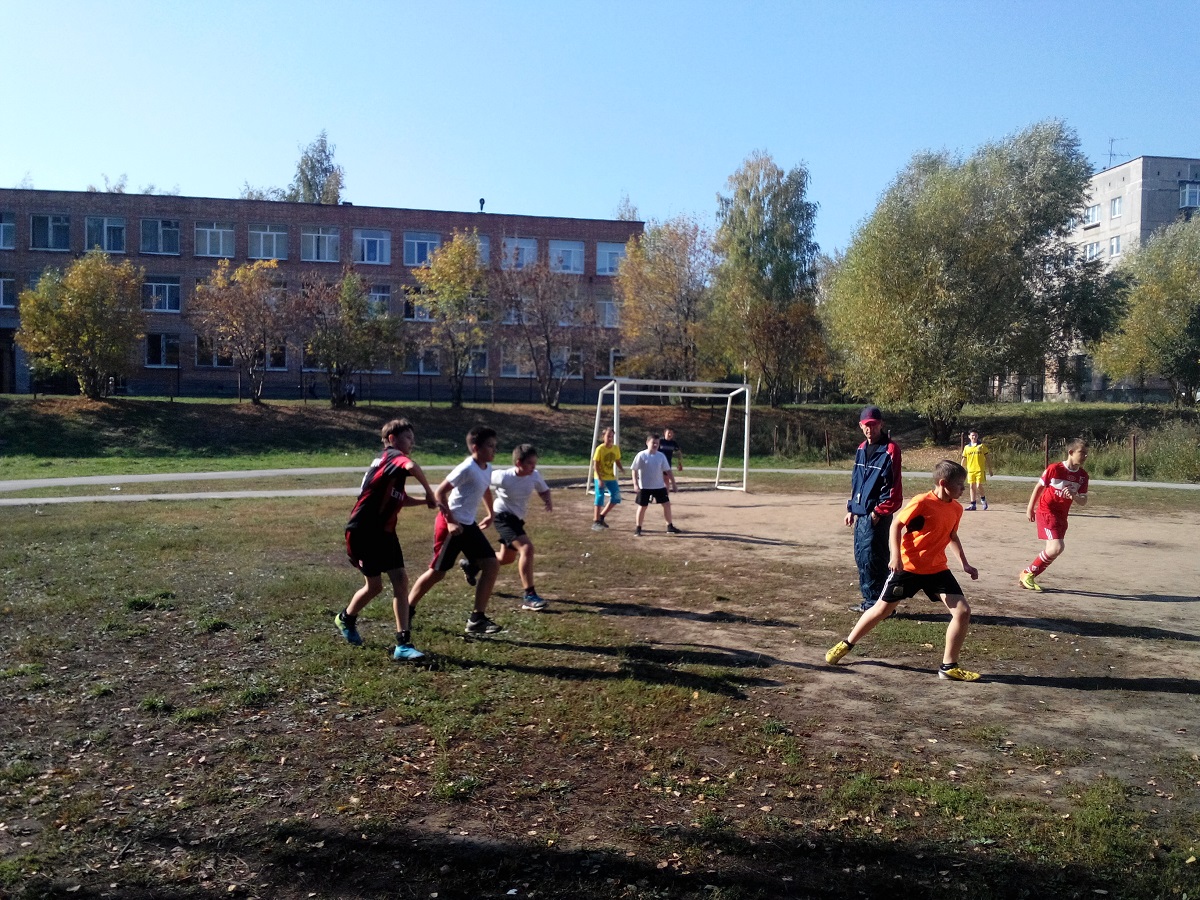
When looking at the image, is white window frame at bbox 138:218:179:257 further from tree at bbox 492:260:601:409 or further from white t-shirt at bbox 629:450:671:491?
white t-shirt at bbox 629:450:671:491

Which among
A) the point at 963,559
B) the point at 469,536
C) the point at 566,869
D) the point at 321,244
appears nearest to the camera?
the point at 566,869

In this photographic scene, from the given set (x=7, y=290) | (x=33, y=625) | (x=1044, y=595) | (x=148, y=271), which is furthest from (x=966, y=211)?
(x=7, y=290)

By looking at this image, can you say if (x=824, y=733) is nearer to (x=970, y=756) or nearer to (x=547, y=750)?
(x=970, y=756)

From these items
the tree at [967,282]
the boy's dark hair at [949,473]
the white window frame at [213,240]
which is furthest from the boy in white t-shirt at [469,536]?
the white window frame at [213,240]

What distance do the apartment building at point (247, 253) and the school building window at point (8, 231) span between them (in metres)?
0.06

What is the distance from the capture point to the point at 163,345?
5053 cm

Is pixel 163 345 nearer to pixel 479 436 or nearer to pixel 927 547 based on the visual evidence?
pixel 479 436

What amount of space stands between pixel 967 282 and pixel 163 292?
129 feet

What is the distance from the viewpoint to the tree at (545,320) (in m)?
44.4

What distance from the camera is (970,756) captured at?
546 cm

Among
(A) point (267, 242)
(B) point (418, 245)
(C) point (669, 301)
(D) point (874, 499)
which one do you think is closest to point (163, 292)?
(A) point (267, 242)

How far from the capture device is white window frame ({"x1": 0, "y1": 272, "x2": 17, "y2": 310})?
48.9 m

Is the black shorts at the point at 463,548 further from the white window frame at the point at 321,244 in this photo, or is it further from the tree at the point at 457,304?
the white window frame at the point at 321,244

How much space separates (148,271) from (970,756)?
52655 millimetres
